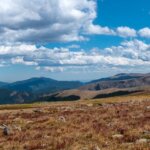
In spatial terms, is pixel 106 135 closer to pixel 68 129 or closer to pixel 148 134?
pixel 148 134

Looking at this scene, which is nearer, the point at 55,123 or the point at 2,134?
the point at 2,134

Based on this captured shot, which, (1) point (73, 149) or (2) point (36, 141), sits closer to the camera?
(1) point (73, 149)

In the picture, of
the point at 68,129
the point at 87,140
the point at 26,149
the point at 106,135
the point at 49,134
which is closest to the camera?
the point at 26,149

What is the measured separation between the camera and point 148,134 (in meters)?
21.3

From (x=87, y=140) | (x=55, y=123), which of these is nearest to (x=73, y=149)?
(x=87, y=140)

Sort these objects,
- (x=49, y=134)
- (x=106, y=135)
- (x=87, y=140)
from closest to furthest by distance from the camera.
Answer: (x=87, y=140) < (x=106, y=135) < (x=49, y=134)

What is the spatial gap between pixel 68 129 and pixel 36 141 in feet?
17.3

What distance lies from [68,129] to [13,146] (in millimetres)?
6874

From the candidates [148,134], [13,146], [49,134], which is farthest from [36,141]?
[148,134]

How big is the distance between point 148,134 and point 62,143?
17.2 ft

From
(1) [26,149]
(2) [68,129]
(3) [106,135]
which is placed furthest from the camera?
(2) [68,129]

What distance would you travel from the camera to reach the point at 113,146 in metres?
18.0

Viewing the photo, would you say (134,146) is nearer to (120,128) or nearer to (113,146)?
(113,146)

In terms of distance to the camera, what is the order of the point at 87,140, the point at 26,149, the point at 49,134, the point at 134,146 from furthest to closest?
the point at 49,134
the point at 87,140
the point at 26,149
the point at 134,146
